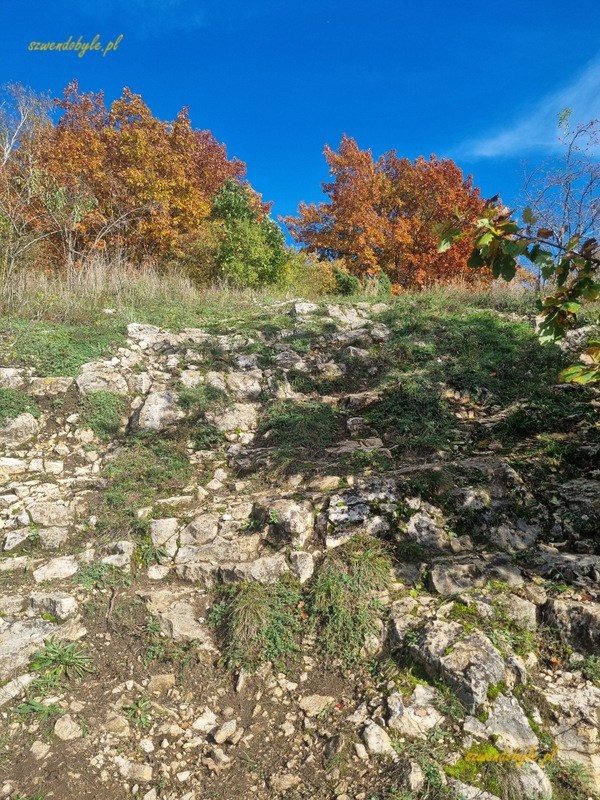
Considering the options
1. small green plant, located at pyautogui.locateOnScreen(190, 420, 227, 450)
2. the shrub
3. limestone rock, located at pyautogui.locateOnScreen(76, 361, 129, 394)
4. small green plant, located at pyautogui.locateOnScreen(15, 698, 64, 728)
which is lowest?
small green plant, located at pyautogui.locateOnScreen(15, 698, 64, 728)

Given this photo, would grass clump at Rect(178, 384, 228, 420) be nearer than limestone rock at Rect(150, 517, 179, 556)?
No

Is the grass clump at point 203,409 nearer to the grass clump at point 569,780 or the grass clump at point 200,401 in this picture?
the grass clump at point 200,401

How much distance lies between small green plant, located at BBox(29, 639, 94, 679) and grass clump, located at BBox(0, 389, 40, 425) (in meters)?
2.55

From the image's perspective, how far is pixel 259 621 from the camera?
112 inches

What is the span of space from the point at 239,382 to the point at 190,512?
2133mm

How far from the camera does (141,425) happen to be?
15.6 ft

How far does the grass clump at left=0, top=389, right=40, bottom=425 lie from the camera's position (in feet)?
14.9

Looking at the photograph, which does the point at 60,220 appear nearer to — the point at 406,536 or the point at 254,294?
the point at 254,294

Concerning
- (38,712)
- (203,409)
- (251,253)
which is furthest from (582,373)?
(251,253)

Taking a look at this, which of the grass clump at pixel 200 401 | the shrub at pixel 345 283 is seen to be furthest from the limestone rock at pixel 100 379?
the shrub at pixel 345 283

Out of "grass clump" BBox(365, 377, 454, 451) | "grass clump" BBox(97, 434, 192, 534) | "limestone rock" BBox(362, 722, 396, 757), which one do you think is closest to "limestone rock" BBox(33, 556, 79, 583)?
A: "grass clump" BBox(97, 434, 192, 534)

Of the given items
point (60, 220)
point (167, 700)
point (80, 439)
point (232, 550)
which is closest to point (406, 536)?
point (232, 550)

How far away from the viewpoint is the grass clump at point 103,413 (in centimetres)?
471

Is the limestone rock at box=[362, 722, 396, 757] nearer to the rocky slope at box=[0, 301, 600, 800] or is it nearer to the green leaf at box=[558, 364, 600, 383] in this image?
the rocky slope at box=[0, 301, 600, 800]
